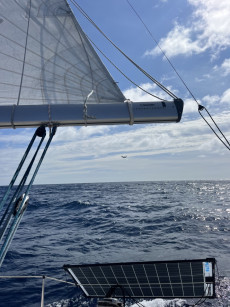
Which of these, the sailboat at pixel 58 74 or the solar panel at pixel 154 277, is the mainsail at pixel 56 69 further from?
the solar panel at pixel 154 277

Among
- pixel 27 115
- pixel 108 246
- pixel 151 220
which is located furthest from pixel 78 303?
pixel 151 220

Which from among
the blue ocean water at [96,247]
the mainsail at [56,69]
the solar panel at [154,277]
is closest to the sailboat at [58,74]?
the mainsail at [56,69]

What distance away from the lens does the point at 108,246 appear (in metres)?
18.6

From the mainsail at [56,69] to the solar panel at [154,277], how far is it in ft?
15.7

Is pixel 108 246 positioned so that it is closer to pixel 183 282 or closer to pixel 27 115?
pixel 183 282

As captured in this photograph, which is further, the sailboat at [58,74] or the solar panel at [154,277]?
the solar panel at [154,277]

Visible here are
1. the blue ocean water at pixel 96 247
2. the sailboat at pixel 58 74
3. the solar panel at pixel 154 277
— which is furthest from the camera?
the blue ocean water at pixel 96 247

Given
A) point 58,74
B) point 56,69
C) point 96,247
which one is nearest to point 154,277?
point 58,74

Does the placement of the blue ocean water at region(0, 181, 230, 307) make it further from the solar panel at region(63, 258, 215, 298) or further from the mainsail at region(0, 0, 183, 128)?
the mainsail at region(0, 0, 183, 128)

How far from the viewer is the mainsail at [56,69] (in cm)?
501

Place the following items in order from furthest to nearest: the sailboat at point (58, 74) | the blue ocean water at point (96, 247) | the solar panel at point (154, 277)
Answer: the blue ocean water at point (96, 247) → the solar panel at point (154, 277) → the sailboat at point (58, 74)

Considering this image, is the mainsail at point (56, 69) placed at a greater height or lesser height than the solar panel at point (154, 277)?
greater

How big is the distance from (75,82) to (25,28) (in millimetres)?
1626

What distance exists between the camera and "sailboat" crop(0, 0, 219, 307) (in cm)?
498
